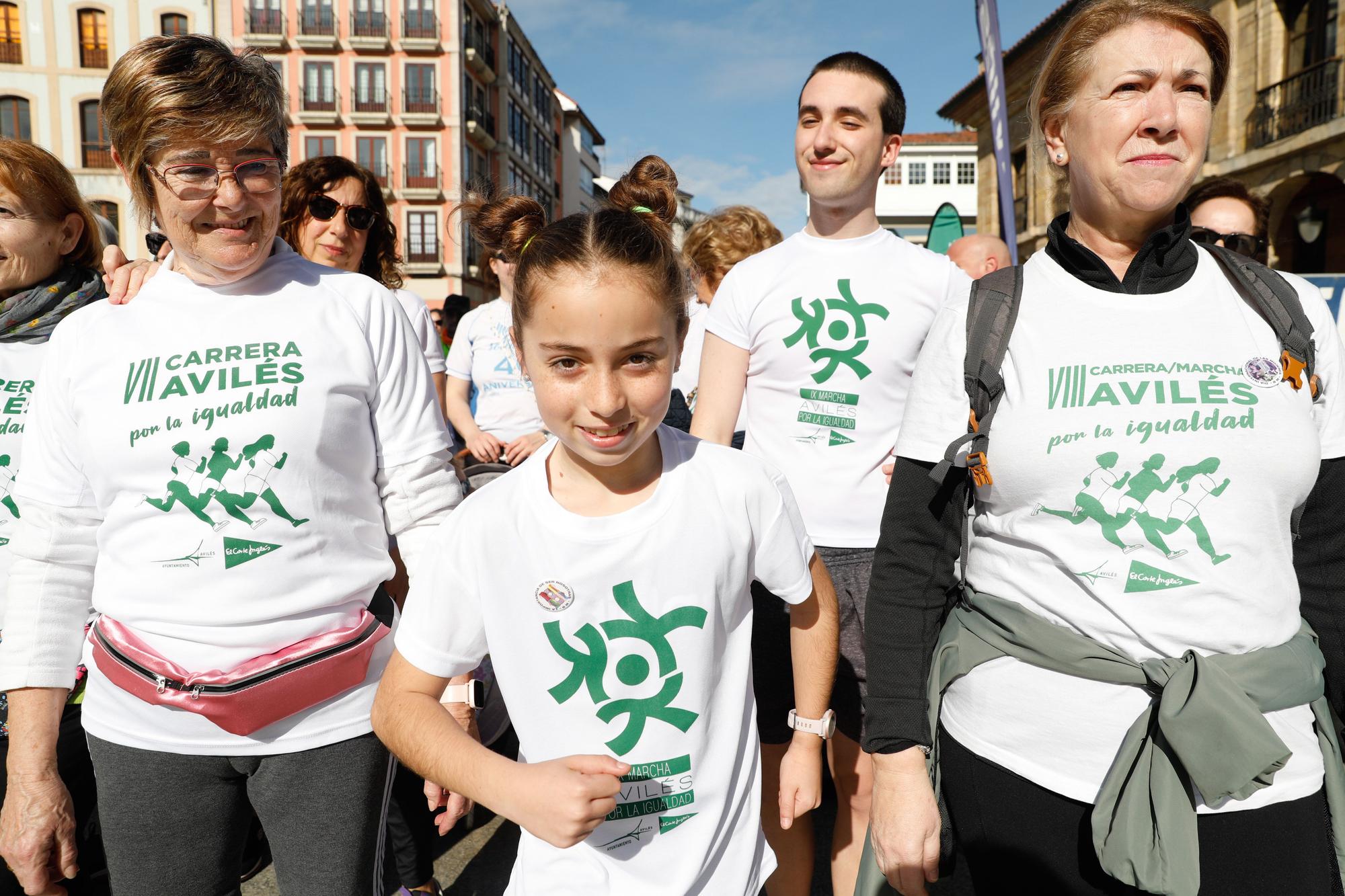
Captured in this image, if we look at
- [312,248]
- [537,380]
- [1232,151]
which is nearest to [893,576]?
[537,380]

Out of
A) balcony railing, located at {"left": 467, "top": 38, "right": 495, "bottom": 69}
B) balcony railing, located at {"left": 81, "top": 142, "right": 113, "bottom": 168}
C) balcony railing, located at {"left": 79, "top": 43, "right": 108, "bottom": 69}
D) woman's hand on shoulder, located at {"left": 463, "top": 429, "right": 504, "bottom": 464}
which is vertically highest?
balcony railing, located at {"left": 467, "top": 38, "right": 495, "bottom": 69}

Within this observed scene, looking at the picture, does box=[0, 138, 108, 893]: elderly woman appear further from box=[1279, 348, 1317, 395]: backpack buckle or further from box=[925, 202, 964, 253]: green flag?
box=[925, 202, 964, 253]: green flag

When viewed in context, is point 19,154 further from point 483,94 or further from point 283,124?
point 483,94

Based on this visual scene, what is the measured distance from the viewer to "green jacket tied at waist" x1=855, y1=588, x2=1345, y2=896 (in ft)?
4.46

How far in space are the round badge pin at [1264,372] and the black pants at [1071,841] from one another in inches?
28.6

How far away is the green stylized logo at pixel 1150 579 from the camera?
143cm

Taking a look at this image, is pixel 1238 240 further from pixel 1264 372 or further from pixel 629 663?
pixel 629 663

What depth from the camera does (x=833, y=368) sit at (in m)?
2.52

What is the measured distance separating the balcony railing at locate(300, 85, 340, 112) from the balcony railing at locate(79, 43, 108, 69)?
8.14 m

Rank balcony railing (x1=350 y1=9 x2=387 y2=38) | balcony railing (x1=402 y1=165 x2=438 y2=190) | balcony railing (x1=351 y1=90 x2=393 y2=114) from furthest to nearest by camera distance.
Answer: balcony railing (x1=402 y1=165 x2=438 y2=190), balcony railing (x1=351 y1=90 x2=393 y2=114), balcony railing (x1=350 y1=9 x2=387 y2=38)

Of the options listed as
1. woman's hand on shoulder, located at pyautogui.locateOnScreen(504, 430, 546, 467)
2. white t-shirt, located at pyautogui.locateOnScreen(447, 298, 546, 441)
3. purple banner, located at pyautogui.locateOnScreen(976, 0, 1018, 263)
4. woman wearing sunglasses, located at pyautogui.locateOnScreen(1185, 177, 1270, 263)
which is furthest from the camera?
purple banner, located at pyautogui.locateOnScreen(976, 0, 1018, 263)

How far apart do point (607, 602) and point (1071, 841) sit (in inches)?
36.8

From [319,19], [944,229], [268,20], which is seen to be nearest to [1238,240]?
[944,229]

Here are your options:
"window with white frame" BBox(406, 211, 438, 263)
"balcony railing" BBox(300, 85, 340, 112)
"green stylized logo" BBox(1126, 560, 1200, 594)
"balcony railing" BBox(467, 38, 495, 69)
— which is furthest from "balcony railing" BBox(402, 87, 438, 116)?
"green stylized logo" BBox(1126, 560, 1200, 594)
